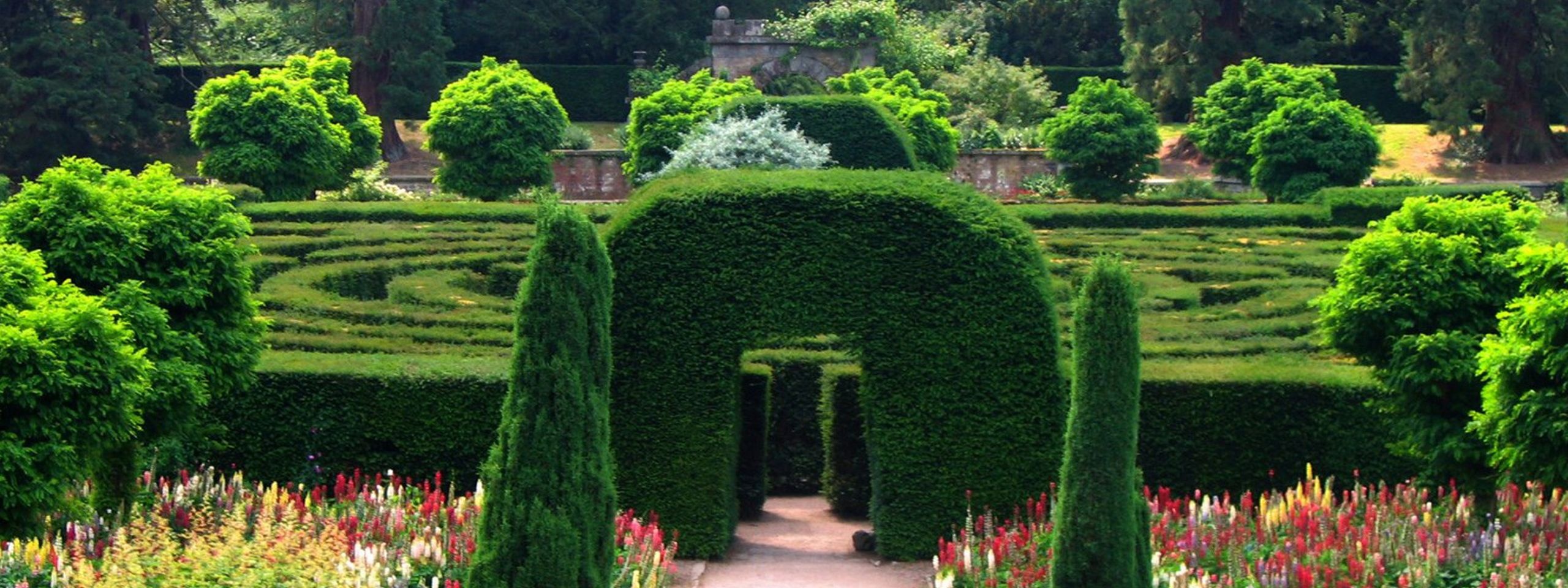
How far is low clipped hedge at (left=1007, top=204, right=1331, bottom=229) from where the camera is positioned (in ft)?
90.9

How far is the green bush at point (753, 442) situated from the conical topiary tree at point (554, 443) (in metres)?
3.71

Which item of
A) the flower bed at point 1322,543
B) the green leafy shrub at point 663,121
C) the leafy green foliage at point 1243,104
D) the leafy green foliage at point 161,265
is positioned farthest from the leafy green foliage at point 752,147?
the flower bed at point 1322,543

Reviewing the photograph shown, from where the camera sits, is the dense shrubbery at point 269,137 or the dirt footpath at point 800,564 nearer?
the dirt footpath at point 800,564

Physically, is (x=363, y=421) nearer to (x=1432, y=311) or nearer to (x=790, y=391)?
(x=790, y=391)

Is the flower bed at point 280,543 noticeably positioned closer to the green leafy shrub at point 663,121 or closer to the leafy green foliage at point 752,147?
the leafy green foliage at point 752,147

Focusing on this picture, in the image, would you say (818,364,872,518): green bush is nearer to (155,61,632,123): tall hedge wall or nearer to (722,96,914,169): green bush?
(722,96,914,169): green bush

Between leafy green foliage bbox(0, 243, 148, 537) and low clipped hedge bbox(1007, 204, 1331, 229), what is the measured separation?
17616 millimetres

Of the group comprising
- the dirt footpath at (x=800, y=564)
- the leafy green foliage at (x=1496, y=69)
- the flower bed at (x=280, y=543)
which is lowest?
the dirt footpath at (x=800, y=564)

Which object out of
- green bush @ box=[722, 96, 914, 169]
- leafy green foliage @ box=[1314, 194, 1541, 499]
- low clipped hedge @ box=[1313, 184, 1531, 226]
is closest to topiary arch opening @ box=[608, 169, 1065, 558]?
leafy green foliage @ box=[1314, 194, 1541, 499]

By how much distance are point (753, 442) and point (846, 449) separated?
2.49ft

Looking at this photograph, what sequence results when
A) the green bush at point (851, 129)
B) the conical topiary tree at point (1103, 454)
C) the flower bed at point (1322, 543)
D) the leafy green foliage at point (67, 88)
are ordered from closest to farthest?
the conical topiary tree at point (1103, 454) → the flower bed at point (1322, 543) → the green bush at point (851, 129) → the leafy green foliage at point (67, 88)

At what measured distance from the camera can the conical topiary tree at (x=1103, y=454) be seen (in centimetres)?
1023

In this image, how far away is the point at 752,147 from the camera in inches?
1021

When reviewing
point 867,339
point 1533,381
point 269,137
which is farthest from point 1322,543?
point 269,137
